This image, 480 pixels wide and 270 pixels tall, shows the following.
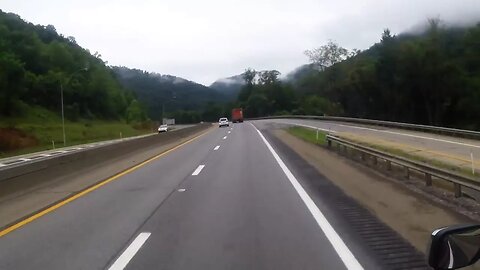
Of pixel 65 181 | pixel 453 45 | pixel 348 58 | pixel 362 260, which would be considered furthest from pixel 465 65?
pixel 362 260

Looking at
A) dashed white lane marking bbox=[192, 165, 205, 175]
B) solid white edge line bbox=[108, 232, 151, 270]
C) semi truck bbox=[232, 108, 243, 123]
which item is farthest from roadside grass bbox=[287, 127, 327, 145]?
semi truck bbox=[232, 108, 243, 123]

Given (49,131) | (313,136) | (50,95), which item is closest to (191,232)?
(313,136)

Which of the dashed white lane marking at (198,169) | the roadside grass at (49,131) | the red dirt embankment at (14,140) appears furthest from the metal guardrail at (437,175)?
the red dirt embankment at (14,140)

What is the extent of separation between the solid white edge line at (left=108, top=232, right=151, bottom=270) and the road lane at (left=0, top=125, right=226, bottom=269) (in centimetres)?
13

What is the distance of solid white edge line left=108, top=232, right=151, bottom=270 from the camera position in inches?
248

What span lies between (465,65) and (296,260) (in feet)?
259

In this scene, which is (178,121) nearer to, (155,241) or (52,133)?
(52,133)

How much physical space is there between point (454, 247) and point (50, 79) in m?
121

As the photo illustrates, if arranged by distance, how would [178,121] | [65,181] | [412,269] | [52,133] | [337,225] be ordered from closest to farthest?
[412,269], [337,225], [65,181], [52,133], [178,121]

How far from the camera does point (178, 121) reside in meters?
183

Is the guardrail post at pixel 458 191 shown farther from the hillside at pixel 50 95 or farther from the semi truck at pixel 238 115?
the semi truck at pixel 238 115

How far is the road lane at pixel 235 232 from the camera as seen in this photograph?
6352mm

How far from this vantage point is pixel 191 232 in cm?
807

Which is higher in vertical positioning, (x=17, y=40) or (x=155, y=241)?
(x=17, y=40)
